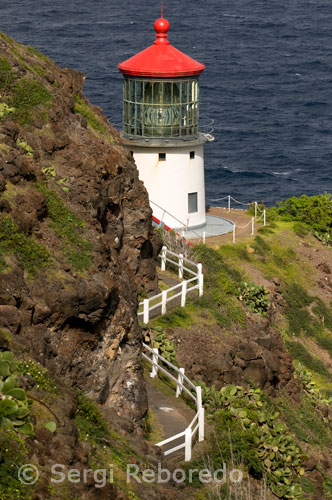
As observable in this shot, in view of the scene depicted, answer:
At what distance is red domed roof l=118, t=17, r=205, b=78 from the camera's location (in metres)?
43.7

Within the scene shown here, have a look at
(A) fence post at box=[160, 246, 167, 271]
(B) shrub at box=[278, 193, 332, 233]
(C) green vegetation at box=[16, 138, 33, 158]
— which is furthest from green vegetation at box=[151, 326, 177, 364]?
(B) shrub at box=[278, 193, 332, 233]

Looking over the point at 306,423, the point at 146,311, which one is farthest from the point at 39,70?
the point at 306,423

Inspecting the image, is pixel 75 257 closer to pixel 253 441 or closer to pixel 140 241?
pixel 253 441

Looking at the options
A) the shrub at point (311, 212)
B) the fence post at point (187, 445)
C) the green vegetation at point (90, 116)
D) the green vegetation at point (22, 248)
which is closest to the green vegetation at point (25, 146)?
the green vegetation at point (22, 248)

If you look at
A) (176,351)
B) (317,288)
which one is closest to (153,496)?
(176,351)

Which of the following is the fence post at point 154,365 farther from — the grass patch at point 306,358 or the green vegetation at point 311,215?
the green vegetation at point 311,215

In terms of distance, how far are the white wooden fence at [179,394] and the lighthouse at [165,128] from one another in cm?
1668

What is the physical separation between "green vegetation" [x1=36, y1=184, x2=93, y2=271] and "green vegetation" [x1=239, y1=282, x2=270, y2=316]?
15884 millimetres

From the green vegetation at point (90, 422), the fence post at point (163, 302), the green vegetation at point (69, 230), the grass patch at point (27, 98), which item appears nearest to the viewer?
the green vegetation at point (90, 422)

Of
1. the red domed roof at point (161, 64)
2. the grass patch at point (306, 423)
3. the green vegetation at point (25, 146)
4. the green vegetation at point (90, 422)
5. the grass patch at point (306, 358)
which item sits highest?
the green vegetation at point (25, 146)

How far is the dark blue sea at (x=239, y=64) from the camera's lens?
264 ft

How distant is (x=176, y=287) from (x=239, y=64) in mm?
85493

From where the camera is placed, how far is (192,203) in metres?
45.7

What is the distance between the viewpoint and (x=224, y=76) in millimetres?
110375
